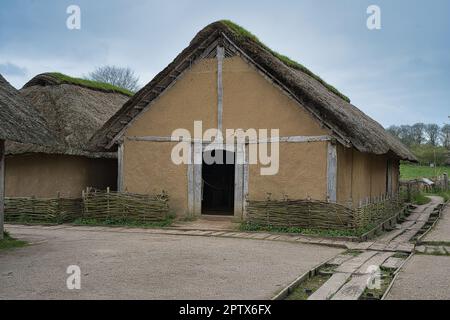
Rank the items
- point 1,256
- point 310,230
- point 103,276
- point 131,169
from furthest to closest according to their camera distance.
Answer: point 131,169, point 310,230, point 1,256, point 103,276

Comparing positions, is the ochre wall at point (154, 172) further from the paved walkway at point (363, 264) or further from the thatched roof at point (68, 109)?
the paved walkway at point (363, 264)

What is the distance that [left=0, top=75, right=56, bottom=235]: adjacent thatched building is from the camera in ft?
30.4

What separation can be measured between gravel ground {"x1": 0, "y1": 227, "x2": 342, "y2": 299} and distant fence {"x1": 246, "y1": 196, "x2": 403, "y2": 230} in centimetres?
151

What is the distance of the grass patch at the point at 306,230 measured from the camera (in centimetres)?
1156

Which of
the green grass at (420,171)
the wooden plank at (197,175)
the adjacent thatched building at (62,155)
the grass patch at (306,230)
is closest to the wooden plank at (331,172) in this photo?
the grass patch at (306,230)

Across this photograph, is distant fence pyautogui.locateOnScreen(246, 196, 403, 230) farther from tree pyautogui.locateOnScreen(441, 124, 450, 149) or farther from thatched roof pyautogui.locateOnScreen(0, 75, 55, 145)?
tree pyautogui.locateOnScreen(441, 124, 450, 149)

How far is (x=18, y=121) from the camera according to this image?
32.6ft

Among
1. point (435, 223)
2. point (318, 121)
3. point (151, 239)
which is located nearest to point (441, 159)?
point (435, 223)

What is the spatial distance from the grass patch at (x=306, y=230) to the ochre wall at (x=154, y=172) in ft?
7.95

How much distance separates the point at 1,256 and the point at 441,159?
136 ft

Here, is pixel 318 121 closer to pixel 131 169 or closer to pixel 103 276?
pixel 131 169

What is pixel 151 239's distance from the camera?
11133mm

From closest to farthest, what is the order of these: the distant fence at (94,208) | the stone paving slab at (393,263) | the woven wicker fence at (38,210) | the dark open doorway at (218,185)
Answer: the stone paving slab at (393,263)
the distant fence at (94,208)
the woven wicker fence at (38,210)
the dark open doorway at (218,185)

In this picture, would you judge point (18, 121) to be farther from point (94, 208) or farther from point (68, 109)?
point (68, 109)
